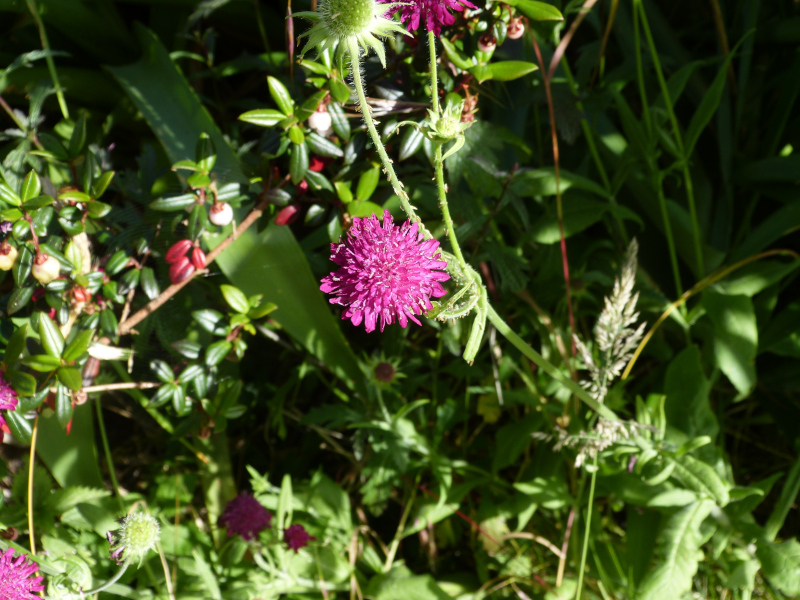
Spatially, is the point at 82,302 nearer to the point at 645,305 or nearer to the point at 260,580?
the point at 260,580

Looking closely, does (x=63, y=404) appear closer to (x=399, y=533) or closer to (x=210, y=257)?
(x=210, y=257)

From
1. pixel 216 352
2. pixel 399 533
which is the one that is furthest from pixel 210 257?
pixel 399 533

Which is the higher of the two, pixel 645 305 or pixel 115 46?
pixel 115 46

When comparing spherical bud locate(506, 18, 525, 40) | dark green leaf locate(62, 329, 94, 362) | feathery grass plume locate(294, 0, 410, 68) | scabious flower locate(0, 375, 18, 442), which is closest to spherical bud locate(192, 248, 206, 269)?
dark green leaf locate(62, 329, 94, 362)

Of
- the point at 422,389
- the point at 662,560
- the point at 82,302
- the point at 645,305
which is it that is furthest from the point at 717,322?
the point at 82,302

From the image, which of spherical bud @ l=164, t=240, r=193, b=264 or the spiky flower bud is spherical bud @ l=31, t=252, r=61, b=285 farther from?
the spiky flower bud
